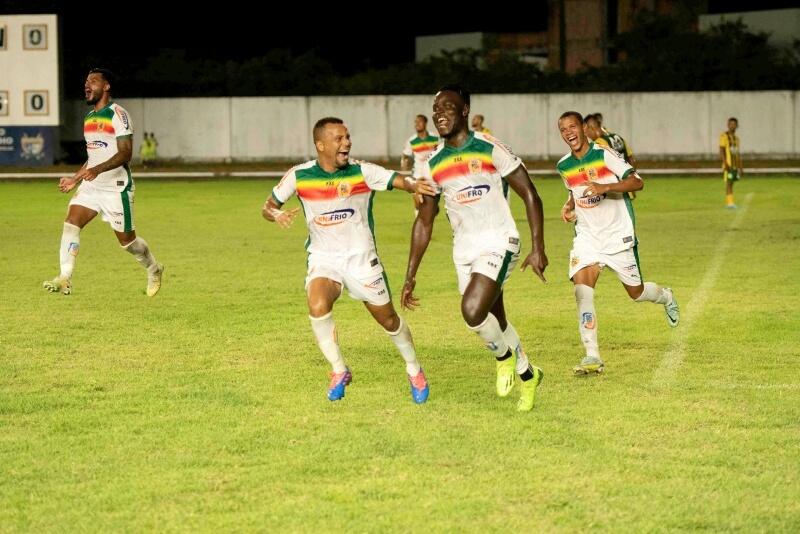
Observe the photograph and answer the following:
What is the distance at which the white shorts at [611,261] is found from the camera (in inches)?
415

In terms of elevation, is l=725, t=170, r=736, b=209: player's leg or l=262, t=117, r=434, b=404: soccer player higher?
l=725, t=170, r=736, b=209: player's leg

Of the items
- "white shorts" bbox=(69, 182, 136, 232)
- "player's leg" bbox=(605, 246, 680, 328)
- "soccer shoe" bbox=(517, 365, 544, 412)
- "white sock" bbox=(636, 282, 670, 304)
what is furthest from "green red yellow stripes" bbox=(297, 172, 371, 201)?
"white shorts" bbox=(69, 182, 136, 232)

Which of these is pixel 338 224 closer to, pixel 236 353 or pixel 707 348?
pixel 236 353

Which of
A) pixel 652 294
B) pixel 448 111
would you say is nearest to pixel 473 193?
pixel 448 111

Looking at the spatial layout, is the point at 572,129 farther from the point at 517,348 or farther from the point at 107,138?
the point at 107,138

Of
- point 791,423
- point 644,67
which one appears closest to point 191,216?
point 791,423

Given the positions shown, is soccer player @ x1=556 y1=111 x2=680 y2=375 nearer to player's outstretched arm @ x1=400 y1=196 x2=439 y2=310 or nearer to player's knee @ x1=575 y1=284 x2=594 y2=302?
player's knee @ x1=575 y1=284 x2=594 y2=302

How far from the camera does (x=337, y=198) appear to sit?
28.9 ft

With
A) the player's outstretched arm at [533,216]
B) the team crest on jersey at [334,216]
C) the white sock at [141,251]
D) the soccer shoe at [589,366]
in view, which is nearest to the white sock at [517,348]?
the player's outstretched arm at [533,216]

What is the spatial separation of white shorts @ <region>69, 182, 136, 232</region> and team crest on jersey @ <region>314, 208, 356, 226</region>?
595 cm

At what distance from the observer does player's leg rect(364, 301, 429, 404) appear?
29.0ft

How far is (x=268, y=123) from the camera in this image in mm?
52969

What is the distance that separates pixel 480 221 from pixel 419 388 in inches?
46.9

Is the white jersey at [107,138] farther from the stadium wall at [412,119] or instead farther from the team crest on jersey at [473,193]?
the stadium wall at [412,119]
